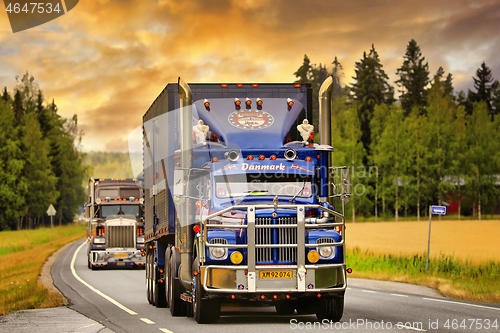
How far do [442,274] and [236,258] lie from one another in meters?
15.4

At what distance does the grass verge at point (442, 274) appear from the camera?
19531 mm

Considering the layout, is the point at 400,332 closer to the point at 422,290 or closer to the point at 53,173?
the point at 422,290

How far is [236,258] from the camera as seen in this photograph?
11414 mm

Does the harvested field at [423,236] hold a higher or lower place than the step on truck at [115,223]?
lower

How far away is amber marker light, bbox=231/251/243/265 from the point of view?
11.4 m

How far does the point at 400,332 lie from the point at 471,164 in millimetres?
77937

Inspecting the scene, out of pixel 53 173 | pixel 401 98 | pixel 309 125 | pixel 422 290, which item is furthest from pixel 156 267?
pixel 401 98

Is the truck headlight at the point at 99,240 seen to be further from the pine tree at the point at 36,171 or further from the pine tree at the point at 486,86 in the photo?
the pine tree at the point at 486,86

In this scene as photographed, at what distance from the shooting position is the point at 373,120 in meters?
91.4

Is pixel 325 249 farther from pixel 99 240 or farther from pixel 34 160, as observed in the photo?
pixel 34 160

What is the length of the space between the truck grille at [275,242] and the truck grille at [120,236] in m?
18.6

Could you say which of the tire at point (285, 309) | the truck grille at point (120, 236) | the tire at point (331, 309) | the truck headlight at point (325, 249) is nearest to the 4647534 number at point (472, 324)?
the tire at point (331, 309)

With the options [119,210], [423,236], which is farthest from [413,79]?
[119,210]

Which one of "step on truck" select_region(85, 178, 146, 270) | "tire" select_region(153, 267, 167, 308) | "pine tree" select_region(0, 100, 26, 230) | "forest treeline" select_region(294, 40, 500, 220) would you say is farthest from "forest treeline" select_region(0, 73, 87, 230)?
"tire" select_region(153, 267, 167, 308)
